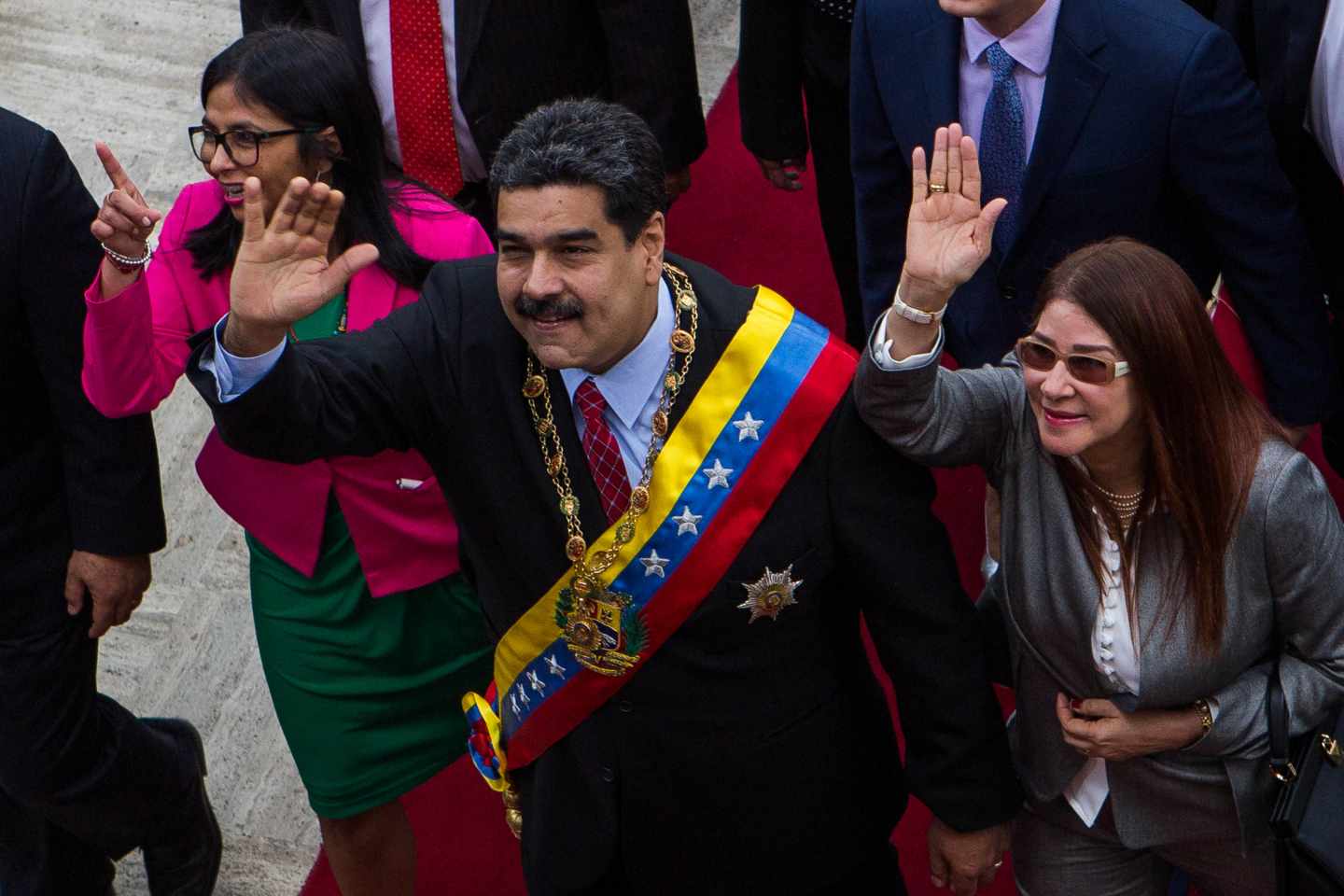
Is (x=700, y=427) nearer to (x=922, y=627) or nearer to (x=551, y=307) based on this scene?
(x=551, y=307)

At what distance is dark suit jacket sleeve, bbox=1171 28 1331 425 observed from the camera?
10.6ft

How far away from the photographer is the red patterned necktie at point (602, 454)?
9.00ft

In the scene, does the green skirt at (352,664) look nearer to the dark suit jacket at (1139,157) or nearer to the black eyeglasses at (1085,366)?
the dark suit jacket at (1139,157)

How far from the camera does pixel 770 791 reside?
115 inches

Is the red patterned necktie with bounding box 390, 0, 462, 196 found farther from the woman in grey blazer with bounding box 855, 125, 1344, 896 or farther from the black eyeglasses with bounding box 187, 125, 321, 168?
the woman in grey blazer with bounding box 855, 125, 1344, 896

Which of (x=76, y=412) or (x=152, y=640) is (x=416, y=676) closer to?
(x=76, y=412)

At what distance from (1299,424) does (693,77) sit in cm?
161

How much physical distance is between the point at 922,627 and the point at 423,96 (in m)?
1.83

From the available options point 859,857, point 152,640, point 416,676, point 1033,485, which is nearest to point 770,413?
point 1033,485

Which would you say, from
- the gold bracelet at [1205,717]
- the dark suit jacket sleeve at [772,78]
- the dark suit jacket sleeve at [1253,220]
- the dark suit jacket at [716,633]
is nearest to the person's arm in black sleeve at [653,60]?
the dark suit jacket sleeve at [772,78]

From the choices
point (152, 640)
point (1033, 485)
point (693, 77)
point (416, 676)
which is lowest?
point (152, 640)

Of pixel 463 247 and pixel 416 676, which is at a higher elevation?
pixel 463 247

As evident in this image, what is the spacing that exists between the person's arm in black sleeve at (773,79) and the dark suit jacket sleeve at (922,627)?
1832 mm

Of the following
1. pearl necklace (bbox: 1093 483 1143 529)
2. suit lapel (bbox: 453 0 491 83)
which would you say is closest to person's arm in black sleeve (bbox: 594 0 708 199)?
suit lapel (bbox: 453 0 491 83)
